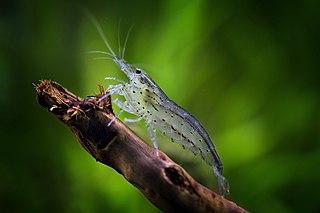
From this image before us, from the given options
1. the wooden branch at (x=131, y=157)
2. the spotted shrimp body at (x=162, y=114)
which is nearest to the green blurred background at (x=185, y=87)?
the spotted shrimp body at (x=162, y=114)

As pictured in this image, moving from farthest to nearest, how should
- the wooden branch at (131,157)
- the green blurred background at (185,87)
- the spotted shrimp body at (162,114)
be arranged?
the green blurred background at (185,87) → the spotted shrimp body at (162,114) → the wooden branch at (131,157)

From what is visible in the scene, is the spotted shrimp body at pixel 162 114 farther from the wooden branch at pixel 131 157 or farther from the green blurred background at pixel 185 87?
the wooden branch at pixel 131 157

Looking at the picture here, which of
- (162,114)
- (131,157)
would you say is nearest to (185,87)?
(162,114)

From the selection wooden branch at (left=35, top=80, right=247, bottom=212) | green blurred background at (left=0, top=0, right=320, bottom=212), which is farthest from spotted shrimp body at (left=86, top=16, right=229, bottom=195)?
wooden branch at (left=35, top=80, right=247, bottom=212)

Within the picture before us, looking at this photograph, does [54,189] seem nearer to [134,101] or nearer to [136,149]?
[134,101]

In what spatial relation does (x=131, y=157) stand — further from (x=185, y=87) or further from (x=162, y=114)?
(x=185, y=87)

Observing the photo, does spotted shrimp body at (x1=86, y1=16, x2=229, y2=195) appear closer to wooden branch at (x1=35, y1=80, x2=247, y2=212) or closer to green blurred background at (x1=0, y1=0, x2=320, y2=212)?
green blurred background at (x1=0, y1=0, x2=320, y2=212)
